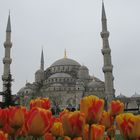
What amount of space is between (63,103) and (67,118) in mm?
43142

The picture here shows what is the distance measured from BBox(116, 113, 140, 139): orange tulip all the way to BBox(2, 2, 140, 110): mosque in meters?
34.3

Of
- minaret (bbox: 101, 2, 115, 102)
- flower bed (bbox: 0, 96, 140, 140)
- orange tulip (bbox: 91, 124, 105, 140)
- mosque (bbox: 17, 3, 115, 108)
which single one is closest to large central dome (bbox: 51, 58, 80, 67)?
mosque (bbox: 17, 3, 115, 108)

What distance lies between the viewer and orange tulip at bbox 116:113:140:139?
45.9 inches

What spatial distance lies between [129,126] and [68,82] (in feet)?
150

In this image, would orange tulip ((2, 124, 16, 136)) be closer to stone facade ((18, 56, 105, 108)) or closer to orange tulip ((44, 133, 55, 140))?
orange tulip ((44, 133, 55, 140))

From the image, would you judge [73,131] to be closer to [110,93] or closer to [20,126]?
[20,126]

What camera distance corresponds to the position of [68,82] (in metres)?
46.9

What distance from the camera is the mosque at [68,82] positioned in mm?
36000

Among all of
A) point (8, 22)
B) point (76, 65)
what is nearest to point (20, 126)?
point (8, 22)

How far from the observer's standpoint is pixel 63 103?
145 ft

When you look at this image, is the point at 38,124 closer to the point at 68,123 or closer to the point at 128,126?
the point at 68,123

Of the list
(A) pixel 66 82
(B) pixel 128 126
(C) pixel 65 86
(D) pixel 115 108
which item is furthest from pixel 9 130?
(A) pixel 66 82

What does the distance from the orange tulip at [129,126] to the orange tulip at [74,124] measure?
146 millimetres

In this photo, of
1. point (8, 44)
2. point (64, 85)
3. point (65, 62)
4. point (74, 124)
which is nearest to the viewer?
point (74, 124)
